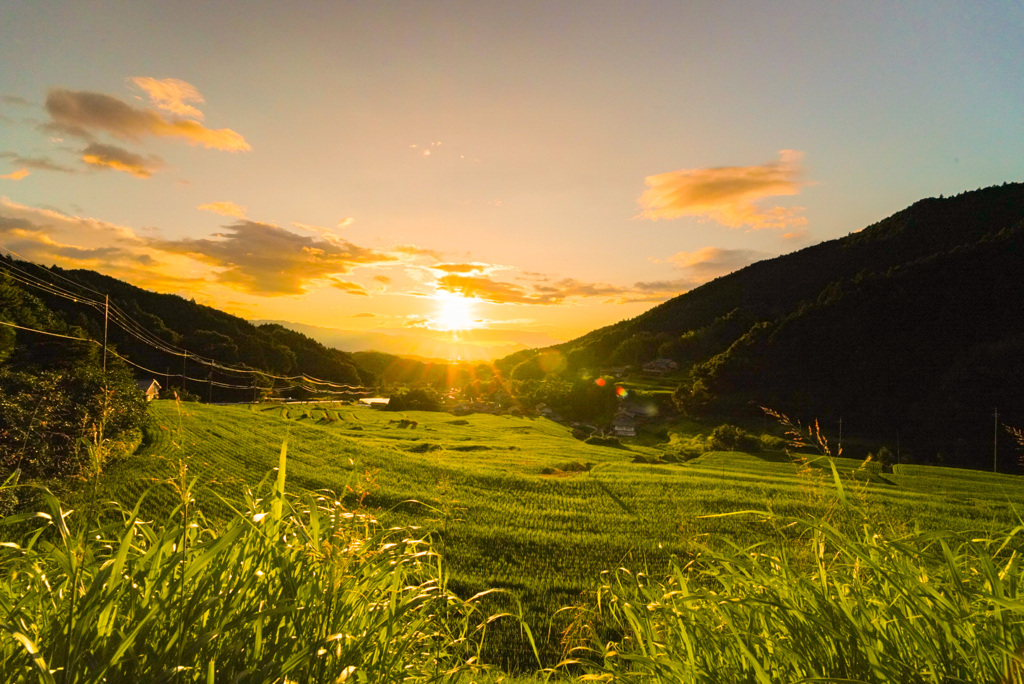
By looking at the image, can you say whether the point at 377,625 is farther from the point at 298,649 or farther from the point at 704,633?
the point at 704,633

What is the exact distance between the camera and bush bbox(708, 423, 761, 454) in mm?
22766

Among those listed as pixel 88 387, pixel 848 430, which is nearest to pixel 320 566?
pixel 88 387

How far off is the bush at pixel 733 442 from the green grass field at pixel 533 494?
10.6 ft

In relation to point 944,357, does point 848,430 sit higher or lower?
lower

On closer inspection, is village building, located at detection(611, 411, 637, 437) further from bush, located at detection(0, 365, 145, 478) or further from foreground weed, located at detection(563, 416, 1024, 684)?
foreground weed, located at detection(563, 416, 1024, 684)

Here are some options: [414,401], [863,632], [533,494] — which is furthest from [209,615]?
[414,401]

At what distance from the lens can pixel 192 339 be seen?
4150 centimetres

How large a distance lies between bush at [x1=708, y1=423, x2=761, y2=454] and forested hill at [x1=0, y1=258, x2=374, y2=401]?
1123 inches

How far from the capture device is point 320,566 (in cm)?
204

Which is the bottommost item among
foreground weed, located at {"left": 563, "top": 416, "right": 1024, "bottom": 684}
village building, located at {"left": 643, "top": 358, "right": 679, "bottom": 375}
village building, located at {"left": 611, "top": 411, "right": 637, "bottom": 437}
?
village building, located at {"left": 611, "top": 411, "right": 637, "bottom": 437}

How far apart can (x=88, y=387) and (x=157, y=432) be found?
195cm

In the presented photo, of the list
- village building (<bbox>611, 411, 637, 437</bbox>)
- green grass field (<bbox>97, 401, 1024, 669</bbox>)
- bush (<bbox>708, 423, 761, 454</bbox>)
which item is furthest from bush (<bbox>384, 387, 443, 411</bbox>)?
bush (<bbox>708, 423, 761, 454</bbox>)

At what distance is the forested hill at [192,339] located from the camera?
34956 mm

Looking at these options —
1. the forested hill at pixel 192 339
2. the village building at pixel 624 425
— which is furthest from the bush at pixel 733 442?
the forested hill at pixel 192 339
